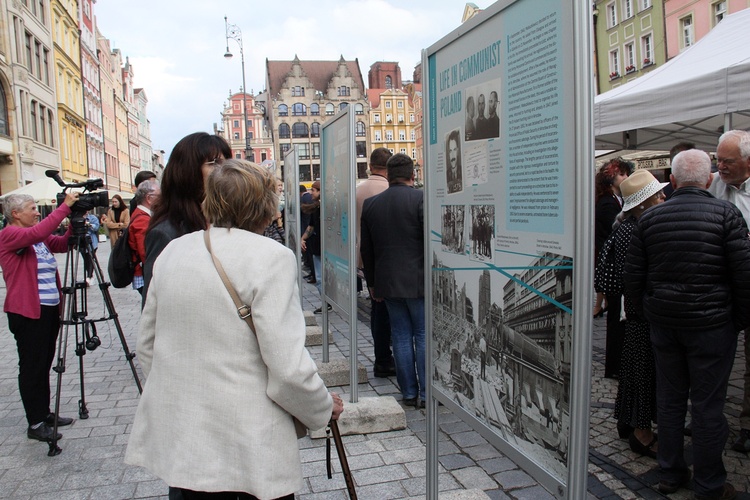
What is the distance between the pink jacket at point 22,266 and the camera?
441cm

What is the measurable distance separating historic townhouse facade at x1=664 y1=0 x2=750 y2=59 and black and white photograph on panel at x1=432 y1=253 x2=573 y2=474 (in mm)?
29310

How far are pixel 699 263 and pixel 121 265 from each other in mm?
2969

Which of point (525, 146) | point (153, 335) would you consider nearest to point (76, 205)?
point (153, 335)

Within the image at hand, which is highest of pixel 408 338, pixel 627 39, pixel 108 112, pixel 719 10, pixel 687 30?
pixel 108 112

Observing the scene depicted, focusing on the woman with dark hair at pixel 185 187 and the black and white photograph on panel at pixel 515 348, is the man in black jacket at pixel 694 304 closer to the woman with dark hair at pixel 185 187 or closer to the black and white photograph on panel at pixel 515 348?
the black and white photograph on panel at pixel 515 348

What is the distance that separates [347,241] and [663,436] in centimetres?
234

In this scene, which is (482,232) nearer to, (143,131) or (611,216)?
(611,216)

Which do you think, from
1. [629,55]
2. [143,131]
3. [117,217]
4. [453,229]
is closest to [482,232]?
[453,229]

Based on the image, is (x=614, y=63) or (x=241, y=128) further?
(x=241, y=128)

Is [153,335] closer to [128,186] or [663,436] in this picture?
[663,436]

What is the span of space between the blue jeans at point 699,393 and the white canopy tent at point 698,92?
2.06 meters

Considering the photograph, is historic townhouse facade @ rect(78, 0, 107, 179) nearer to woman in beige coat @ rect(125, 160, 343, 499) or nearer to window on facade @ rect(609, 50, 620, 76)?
window on facade @ rect(609, 50, 620, 76)

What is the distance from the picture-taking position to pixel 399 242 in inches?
197

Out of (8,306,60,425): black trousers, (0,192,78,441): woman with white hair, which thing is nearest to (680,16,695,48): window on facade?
(0,192,78,441): woman with white hair
